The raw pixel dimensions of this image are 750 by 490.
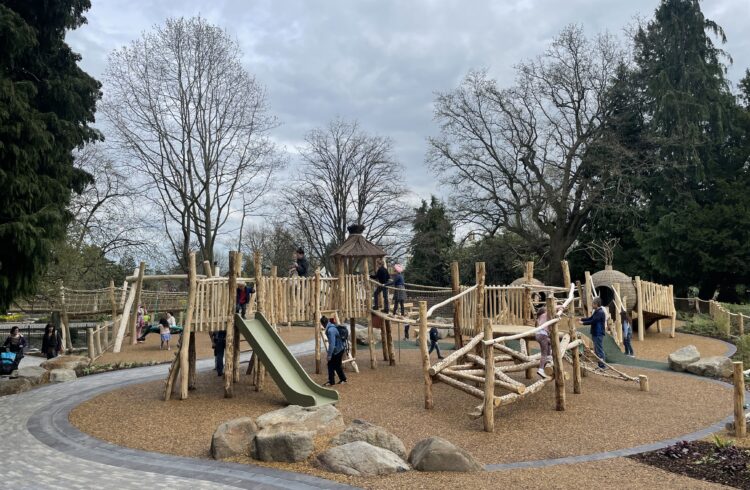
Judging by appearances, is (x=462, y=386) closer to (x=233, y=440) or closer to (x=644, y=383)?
(x=233, y=440)

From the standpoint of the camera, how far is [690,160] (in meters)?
31.3

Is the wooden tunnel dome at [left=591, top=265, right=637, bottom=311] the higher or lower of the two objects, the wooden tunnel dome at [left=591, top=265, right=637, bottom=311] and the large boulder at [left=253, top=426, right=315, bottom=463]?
the higher

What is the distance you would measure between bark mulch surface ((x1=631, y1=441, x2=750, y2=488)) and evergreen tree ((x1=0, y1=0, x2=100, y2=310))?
10.5 metres

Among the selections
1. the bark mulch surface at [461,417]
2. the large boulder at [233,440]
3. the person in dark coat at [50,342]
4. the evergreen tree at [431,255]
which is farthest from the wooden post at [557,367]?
the evergreen tree at [431,255]

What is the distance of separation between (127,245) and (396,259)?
17.8 metres

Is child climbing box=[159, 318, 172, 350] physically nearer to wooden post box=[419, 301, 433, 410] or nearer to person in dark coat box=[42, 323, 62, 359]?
person in dark coat box=[42, 323, 62, 359]

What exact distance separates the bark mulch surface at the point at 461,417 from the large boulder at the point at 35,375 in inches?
110

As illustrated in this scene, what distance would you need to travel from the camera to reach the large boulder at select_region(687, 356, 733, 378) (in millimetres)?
13273

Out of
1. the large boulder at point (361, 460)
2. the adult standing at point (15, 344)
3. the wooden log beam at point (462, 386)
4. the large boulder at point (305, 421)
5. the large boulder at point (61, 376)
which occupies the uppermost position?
the adult standing at point (15, 344)

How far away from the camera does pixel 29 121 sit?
10.4 meters

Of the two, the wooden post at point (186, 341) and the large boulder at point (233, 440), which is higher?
the wooden post at point (186, 341)

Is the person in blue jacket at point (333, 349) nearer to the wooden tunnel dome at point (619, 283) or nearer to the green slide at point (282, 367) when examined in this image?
the green slide at point (282, 367)

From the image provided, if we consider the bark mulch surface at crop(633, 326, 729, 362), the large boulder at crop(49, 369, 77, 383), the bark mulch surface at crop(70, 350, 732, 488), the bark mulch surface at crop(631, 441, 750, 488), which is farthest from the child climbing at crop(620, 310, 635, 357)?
the large boulder at crop(49, 369, 77, 383)

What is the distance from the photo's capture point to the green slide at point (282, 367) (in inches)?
403
